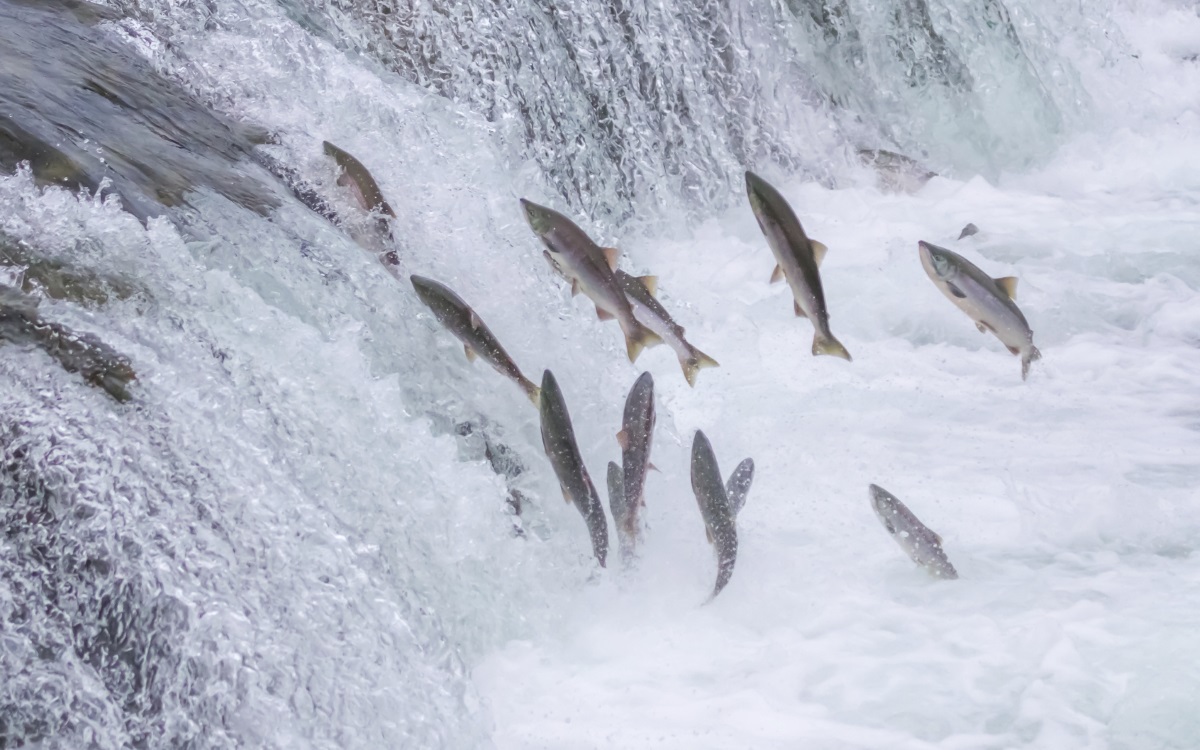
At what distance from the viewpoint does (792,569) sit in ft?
10.2

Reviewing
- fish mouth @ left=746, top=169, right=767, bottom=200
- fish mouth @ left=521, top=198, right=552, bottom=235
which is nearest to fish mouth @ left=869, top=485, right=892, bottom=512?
fish mouth @ left=746, top=169, right=767, bottom=200

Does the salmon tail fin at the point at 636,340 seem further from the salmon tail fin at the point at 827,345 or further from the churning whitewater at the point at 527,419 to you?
the salmon tail fin at the point at 827,345

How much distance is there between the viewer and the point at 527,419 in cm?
331

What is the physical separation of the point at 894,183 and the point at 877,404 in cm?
204

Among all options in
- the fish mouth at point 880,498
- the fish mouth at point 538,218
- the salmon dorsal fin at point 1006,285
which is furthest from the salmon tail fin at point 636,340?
the salmon dorsal fin at point 1006,285

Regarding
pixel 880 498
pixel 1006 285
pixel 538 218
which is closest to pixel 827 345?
pixel 880 498

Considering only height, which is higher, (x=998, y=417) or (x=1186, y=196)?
(x=1186, y=196)

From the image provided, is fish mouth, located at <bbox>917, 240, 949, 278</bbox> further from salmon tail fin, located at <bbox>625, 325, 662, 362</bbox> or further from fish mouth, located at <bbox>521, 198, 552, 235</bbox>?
fish mouth, located at <bbox>521, 198, 552, 235</bbox>

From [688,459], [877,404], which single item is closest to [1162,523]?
[877,404]

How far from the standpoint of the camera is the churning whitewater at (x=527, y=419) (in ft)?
7.10

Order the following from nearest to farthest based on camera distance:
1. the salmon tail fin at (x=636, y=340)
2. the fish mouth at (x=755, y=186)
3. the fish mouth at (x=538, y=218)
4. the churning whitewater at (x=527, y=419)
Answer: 1. the churning whitewater at (x=527, y=419)
2. the fish mouth at (x=755, y=186)
3. the fish mouth at (x=538, y=218)
4. the salmon tail fin at (x=636, y=340)

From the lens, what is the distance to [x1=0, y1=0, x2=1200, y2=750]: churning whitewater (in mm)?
2164

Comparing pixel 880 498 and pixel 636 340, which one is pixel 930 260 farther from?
pixel 636 340

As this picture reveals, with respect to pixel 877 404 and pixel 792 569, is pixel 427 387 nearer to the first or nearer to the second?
pixel 792 569
